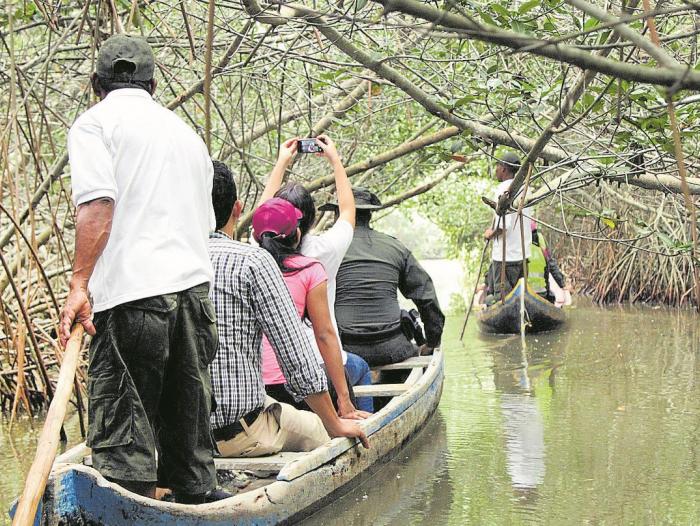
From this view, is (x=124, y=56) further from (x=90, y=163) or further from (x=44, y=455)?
(x=44, y=455)

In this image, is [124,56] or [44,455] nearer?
[44,455]

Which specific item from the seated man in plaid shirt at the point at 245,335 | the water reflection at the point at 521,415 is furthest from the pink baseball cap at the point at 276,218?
the water reflection at the point at 521,415

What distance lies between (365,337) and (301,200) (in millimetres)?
1710

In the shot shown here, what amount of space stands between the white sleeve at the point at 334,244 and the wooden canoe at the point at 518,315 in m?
4.97

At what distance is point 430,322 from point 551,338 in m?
3.89

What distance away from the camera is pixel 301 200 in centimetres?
435

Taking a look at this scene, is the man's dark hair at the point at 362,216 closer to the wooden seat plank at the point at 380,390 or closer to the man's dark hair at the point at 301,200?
the wooden seat plank at the point at 380,390

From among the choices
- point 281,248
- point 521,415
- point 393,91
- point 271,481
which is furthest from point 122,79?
point 393,91

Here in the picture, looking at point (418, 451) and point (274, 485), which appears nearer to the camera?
point (274, 485)

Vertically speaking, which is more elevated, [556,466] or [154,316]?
[154,316]

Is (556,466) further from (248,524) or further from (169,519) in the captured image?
(169,519)

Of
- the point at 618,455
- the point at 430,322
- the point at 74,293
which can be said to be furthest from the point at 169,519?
the point at 430,322

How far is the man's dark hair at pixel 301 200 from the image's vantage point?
4320 mm

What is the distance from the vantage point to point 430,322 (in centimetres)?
617
